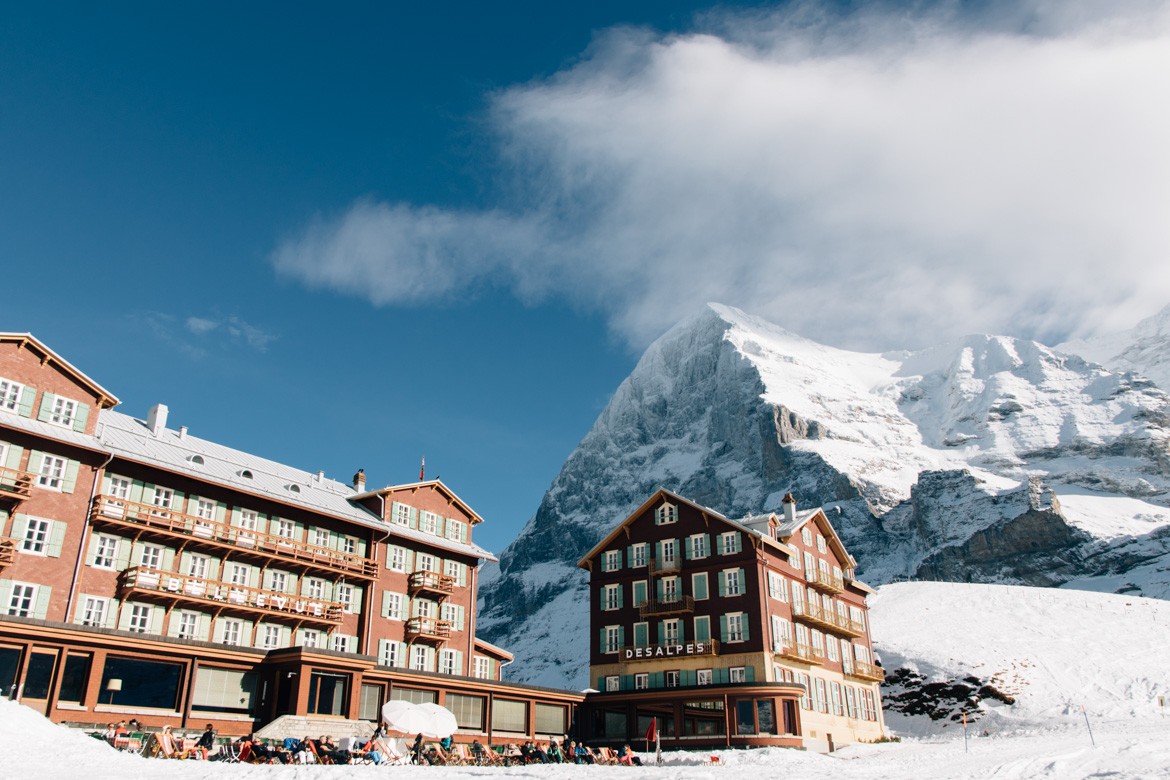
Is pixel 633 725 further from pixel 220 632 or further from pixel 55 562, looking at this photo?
pixel 55 562

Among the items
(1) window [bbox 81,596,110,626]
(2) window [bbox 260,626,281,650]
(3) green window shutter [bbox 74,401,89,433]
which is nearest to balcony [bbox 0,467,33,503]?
(3) green window shutter [bbox 74,401,89,433]

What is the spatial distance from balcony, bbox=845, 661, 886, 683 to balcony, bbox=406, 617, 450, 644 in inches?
1209

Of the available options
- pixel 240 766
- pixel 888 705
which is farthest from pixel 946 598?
pixel 240 766

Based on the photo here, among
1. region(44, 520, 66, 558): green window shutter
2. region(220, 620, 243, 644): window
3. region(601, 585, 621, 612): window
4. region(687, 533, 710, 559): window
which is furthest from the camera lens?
region(601, 585, 621, 612): window

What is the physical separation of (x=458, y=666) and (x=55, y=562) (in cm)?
2491

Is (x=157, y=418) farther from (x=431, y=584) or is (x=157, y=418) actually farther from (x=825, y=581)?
(x=825, y=581)

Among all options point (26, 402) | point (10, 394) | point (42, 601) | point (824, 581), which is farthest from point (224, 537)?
point (824, 581)

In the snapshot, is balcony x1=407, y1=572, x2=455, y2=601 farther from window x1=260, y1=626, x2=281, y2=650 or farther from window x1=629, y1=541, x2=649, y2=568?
window x1=629, y1=541, x2=649, y2=568

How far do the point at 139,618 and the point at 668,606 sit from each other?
108 feet

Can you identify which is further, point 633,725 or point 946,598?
point 946,598

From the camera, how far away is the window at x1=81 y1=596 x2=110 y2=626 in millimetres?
40000

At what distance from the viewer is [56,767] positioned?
77.7 feet

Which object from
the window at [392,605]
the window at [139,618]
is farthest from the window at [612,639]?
the window at [139,618]

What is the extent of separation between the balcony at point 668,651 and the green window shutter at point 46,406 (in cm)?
3837
